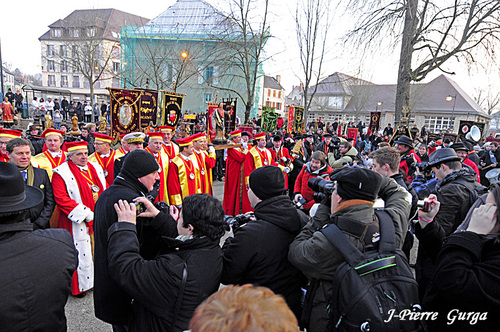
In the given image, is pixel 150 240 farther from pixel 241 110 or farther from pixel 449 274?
pixel 241 110

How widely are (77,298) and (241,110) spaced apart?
34.4 meters

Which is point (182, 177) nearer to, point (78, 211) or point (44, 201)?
point (78, 211)

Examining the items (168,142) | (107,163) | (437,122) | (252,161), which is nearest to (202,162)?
(168,142)

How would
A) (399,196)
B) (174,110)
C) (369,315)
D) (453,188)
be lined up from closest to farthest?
(369,315) → (399,196) → (453,188) → (174,110)

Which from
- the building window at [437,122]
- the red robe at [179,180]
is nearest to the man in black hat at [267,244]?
the red robe at [179,180]

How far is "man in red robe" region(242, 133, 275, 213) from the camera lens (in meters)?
7.20

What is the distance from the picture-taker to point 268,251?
2119 millimetres

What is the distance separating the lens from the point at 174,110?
7.38m

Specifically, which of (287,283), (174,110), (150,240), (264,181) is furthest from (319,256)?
(174,110)

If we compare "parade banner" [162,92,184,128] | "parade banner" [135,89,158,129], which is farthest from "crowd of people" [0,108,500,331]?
"parade banner" [162,92,184,128]

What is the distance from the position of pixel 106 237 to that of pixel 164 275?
0.74m

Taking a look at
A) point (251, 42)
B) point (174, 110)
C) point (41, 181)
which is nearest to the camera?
point (41, 181)

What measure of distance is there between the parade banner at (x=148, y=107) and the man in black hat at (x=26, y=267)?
5335 millimetres

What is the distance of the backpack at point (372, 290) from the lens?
164 centimetres
